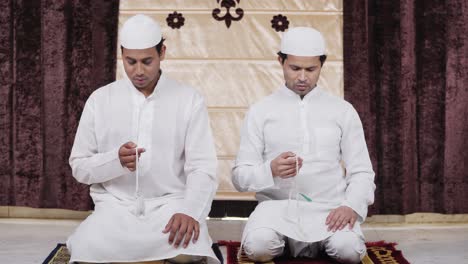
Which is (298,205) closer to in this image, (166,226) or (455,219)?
(166,226)

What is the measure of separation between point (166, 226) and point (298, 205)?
50cm

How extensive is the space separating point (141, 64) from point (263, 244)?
74cm

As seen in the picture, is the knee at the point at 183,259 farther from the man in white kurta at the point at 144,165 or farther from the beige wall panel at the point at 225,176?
the beige wall panel at the point at 225,176

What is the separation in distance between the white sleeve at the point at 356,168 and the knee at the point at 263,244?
0.90ft

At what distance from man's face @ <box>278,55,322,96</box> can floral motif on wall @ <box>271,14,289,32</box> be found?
91 cm

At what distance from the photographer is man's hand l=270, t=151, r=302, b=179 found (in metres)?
2.50

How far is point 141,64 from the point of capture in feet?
8.21

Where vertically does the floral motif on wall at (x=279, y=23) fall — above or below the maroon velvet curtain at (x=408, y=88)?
above

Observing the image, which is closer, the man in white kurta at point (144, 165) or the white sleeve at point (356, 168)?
the man in white kurta at point (144, 165)

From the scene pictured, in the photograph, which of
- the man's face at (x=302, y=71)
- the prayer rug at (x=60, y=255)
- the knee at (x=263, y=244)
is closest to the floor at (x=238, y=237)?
the prayer rug at (x=60, y=255)

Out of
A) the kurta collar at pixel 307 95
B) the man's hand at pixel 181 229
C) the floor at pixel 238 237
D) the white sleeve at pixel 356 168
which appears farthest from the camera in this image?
the floor at pixel 238 237

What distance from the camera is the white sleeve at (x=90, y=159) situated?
247cm

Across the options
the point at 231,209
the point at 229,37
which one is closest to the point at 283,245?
the point at 231,209

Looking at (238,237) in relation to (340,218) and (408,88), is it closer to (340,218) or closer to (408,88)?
(340,218)
